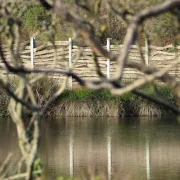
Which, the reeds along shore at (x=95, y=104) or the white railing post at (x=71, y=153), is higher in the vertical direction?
the reeds along shore at (x=95, y=104)

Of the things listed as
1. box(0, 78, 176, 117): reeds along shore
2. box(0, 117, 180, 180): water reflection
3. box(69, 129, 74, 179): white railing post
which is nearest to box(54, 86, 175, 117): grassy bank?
box(0, 78, 176, 117): reeds along shore

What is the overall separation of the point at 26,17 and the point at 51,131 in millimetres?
8208

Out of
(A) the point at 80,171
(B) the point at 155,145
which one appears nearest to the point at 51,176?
(A) the point at 80,171

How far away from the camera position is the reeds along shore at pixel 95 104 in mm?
18406

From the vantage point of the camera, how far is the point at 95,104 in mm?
18688

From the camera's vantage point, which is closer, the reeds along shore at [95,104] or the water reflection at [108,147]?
the water reflection at [108,147]

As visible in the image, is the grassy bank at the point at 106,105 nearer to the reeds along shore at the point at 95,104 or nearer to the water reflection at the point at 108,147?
the reeds along shore at the point at 95,104

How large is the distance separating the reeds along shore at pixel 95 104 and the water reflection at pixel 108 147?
486mm

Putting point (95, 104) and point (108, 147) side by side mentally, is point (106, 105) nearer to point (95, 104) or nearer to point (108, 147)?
point (95, 104)

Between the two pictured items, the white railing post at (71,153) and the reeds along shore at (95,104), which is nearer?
the white railing post at (71,153)

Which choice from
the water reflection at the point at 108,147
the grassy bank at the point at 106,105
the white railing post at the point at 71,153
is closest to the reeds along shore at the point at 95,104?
the grassy bank at the point at 106,105

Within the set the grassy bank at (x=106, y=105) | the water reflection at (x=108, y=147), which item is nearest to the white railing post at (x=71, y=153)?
the water reflection at (x=108, y=147)

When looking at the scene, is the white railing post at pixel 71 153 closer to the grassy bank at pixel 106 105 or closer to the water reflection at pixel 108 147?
the water reflection at pixel 108 147

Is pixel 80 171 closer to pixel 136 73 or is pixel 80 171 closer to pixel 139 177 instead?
pixel 139 177
